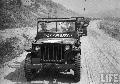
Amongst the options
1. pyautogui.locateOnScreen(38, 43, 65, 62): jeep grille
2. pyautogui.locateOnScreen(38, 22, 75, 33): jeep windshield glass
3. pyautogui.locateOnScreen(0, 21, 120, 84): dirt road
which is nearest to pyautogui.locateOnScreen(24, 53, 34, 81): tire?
pyautogui.locateOnScreen(0, 21, 120, 84): dirt road

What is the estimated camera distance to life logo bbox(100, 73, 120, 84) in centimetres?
966

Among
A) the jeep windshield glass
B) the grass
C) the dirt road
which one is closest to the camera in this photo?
the dirt road

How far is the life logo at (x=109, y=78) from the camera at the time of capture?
31.7 ft

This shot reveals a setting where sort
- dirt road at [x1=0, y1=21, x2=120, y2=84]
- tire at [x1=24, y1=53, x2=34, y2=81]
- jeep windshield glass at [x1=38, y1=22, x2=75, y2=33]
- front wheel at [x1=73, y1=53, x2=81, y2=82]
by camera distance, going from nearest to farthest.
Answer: front wheel at [x1=73, y1=53, x2=81, y2=82] < tire at [x1=24, y1=53, x2=34, y2=81] < dirt road at [x1=0, y1=21, x2=120, y2=84] < jeep windshield glass at [x1=38, y1=22, x2=75, y2=33]

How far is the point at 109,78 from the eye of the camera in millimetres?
10180

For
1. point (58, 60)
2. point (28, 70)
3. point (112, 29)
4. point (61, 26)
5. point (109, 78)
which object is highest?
point (61, 26)

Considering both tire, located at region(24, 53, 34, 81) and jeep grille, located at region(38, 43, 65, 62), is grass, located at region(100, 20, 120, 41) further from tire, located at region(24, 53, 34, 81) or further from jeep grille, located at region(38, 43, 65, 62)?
tire, located at region(24, 53, 34, 81)

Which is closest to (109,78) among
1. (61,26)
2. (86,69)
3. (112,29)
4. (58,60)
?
(86,69)

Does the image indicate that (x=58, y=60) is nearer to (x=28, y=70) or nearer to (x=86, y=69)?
(x=28, y=70)

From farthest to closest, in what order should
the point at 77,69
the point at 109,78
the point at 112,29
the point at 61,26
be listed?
the point at 112,29
the point at 61,26
the point at 109,78
the point at 77,69

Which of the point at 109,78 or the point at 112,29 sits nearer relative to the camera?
the point at 109,78

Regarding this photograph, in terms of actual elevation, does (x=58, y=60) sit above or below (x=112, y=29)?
above

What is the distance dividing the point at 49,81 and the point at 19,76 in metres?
1.48

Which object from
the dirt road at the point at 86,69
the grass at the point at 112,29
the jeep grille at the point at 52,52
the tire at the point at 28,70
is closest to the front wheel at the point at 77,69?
the dirt road at the point at 86,69
